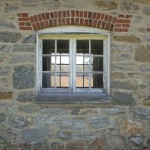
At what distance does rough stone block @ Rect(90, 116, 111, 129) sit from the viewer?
21.2 ft

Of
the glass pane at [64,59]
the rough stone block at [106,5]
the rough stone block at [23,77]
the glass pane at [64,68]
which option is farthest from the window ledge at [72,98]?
the rough stone block at [106,5]

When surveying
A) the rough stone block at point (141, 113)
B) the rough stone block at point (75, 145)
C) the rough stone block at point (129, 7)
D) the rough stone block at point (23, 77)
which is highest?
the rough stone block at point (129, 7)

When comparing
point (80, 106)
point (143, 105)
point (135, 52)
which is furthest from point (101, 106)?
point (135, 52)

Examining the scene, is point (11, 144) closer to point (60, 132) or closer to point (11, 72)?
point (60, 132)

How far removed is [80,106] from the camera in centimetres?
647

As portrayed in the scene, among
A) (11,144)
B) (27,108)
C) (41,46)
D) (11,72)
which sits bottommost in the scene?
(11,144)

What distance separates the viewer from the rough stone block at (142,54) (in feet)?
21.4

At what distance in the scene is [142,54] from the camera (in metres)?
6.53

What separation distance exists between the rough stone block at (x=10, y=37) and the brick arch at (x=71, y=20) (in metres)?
0.16

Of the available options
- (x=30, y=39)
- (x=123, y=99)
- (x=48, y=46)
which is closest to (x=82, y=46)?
(x=48, y=46)

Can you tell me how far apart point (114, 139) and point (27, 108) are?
1.74 m

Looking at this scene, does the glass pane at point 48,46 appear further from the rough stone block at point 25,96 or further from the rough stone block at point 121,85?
the rough stone block at point 121,85

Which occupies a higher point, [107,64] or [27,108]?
[107,64]

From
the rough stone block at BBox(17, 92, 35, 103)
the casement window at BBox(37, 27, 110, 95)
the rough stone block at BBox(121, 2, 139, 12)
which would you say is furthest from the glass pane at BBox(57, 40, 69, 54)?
the rough stone block at BBox(121, 2, 139, 12)
